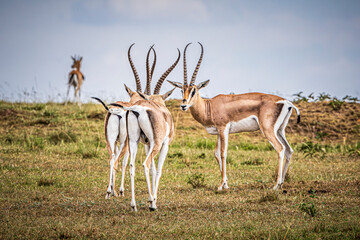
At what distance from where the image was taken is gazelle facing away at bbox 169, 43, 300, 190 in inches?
290

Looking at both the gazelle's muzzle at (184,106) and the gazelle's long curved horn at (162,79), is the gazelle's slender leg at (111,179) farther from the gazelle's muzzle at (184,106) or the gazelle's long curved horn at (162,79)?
the gazelle's long curved horn at (162,79)

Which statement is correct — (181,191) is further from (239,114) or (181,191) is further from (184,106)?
(239,114)

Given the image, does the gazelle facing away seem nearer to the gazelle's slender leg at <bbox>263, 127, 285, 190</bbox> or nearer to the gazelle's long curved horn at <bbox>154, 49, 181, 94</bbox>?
the gazelle's slender leg at <bbox>263, 127, 285, 190</bbox>

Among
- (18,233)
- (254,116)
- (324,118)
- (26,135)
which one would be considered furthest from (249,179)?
(324,118)

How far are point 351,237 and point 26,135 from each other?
9530 millimetres

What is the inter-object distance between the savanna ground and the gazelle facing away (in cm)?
66

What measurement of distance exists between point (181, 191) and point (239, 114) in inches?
69.1

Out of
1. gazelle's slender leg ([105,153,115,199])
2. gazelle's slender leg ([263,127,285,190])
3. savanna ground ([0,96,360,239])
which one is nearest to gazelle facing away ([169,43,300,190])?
gazelle's slender leg ([263,127,285,190])

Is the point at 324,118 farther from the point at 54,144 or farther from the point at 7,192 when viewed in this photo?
the point at 7,192

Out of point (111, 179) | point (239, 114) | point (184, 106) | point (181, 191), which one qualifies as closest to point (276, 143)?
point (239, 114)

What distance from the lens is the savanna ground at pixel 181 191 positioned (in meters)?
4.54

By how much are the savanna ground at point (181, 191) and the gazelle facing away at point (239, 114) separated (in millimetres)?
662

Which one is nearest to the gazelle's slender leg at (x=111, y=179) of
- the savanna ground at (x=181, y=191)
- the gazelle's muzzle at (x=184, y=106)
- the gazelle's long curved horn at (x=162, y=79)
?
the savanna ground at (x=181, y=191)

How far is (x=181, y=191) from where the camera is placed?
6.81 metres
